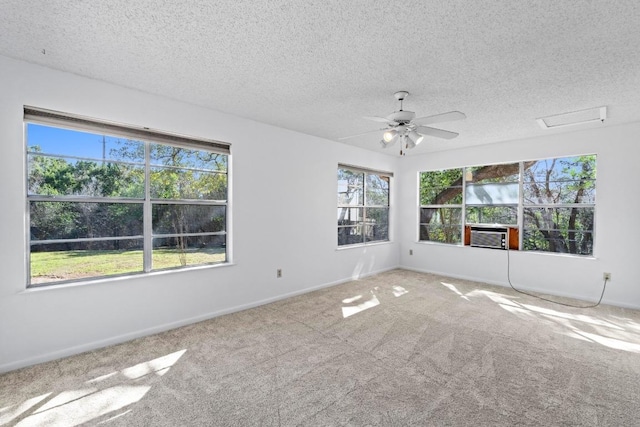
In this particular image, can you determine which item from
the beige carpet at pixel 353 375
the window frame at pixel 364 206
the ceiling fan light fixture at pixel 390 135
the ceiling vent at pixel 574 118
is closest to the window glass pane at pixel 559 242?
the beige carpet at pixel 353 375

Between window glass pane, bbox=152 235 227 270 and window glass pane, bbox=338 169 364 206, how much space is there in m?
2.38

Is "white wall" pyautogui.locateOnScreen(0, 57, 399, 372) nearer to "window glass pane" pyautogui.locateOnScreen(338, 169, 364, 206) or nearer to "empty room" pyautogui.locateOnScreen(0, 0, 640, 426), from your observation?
"empty room" pyautogui.locateOnScreen(0, 0, 640, 426)

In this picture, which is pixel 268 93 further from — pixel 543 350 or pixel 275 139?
pixel 543 350

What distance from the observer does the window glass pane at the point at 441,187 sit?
18.9 feet

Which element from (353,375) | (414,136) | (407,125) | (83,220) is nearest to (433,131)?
(414,136)

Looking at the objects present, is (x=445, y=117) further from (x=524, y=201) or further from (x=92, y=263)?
(x=92, y=263)

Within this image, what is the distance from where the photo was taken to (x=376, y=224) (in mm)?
6094

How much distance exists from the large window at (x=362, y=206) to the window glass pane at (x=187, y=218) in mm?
2282

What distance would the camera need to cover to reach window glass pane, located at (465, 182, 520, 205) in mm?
5091

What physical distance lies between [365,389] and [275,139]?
3.27 metres

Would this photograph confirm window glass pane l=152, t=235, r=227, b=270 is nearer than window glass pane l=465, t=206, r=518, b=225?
Yes

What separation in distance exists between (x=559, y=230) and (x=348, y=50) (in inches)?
181

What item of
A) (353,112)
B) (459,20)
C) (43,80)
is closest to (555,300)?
(353,112)

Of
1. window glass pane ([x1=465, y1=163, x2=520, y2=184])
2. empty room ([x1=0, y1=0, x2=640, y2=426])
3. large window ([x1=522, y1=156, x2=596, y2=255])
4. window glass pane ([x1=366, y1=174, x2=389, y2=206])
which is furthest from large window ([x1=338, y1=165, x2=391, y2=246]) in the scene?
large window ([x1=522, y1=156, x2=596, y2=255])
